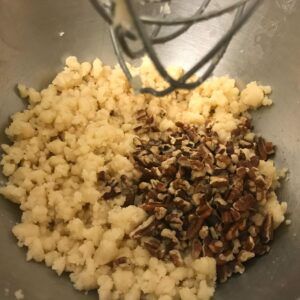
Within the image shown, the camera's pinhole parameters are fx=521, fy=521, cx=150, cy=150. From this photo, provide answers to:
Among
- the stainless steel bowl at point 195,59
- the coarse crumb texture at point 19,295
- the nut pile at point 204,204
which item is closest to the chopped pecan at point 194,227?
the nut pile at point 204,204

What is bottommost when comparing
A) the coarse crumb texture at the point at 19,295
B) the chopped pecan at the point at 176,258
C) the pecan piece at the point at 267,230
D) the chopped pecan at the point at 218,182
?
the coarse crumb texture at the point at 19,295

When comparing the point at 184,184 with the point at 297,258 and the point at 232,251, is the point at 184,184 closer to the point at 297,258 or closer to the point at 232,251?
the point at 232,251

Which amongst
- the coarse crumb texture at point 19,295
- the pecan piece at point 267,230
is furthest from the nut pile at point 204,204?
the coarse crumb texture at point 19,295

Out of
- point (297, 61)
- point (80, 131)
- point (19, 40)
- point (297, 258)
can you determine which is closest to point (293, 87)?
point (297, 61)

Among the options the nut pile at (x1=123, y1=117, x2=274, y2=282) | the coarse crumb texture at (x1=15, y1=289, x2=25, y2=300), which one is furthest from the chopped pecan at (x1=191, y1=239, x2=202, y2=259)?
the coarse crumb texture at (x1=15, y1=289, x2=25, y2=300)

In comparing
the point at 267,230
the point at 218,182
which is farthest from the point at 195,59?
the point at 267,230

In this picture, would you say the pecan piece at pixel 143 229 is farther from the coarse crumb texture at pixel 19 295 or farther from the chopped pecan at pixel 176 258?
the coarse crumb texture at pixel 19 295

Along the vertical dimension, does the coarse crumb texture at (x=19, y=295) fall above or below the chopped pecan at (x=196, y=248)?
below
